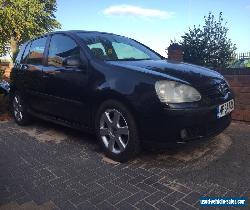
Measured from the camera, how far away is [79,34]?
15.4ft

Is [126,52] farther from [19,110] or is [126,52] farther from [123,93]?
[19,110]

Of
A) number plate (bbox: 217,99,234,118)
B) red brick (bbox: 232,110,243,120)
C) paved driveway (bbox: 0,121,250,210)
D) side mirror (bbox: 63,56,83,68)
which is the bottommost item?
paved driveway (bbox: 0,121,250,210)

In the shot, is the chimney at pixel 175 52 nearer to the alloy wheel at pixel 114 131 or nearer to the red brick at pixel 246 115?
the red brick at pixel 246 115

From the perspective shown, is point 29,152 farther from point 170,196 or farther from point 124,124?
point 170,196

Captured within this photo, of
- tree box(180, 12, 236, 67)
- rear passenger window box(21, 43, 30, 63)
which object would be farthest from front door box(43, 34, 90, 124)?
tree box(180, 12, 236, 67)

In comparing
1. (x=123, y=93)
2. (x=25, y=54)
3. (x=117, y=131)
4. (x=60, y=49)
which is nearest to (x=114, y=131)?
(x=117, y=131)

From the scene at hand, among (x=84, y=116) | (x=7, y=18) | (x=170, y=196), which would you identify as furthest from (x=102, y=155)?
(x=7, y=18)

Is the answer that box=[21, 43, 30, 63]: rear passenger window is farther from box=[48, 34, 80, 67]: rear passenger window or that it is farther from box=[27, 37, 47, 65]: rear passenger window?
box=[48, 34, 80, 67]: rear passenger window

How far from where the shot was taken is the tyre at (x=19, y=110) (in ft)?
19.3

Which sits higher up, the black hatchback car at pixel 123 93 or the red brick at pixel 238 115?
the black hatchback car at pixel 123 93

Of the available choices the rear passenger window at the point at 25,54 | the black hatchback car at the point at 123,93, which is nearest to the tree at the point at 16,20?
the rear passenger window at the point at 25,54

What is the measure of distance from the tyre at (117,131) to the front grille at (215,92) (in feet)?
2.99

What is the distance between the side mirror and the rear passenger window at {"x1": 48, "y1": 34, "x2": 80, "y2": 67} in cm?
16

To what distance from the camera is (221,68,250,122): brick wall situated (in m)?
5.80
